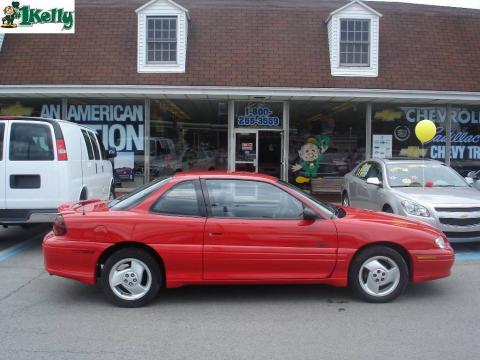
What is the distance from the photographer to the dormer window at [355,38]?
1416 cm

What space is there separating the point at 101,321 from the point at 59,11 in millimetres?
12074

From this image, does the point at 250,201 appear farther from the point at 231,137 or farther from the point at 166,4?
the point at 166,4

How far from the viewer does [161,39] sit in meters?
14.2

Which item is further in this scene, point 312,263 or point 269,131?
point 269,131

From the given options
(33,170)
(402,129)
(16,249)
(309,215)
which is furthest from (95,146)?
(402,129)

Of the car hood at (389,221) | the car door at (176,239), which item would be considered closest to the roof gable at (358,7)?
the car hood at (389,221)

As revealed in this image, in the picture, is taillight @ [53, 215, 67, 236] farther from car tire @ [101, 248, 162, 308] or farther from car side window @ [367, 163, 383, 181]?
car side window @ [367, 163, 383, 181]

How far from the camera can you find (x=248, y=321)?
496 centimetres

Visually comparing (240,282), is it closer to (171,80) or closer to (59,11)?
(171,80)

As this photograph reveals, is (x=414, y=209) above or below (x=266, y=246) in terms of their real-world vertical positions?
above

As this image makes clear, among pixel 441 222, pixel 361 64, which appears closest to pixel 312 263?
pixel 441 222

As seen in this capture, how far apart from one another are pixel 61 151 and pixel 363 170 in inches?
239

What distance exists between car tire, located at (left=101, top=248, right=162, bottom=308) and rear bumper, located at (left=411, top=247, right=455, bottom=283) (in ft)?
9.13

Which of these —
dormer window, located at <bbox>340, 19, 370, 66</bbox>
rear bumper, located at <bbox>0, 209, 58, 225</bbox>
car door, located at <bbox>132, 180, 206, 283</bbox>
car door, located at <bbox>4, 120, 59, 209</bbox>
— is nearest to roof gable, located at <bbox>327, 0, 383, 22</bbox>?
dormer window, located at <bbox>340, 19, 370, 66</bbox>
